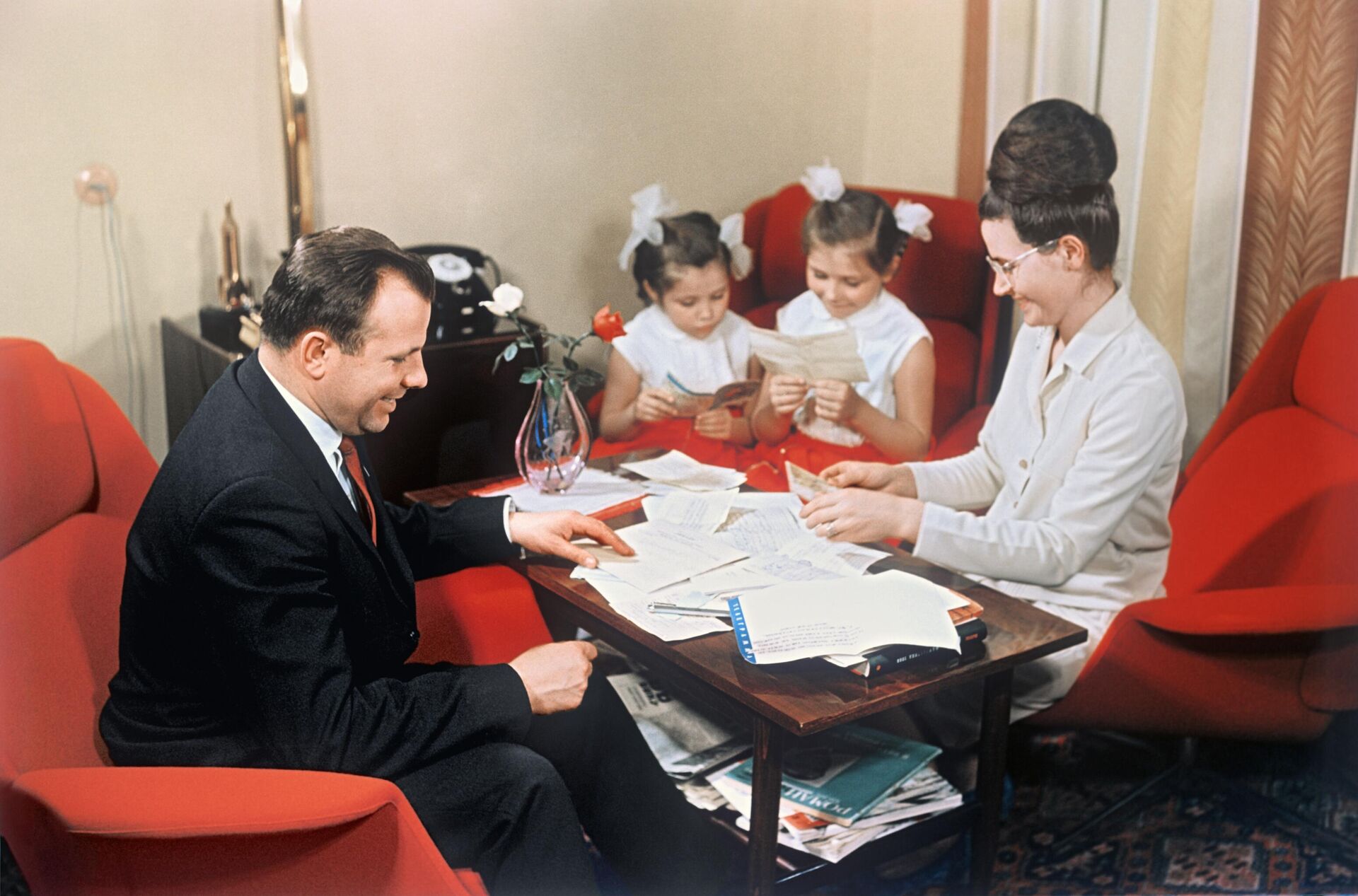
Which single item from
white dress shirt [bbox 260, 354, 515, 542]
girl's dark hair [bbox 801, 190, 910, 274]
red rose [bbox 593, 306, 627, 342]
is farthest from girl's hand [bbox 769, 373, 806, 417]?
white dress shirt [bbox 260, 354, 515, 542]

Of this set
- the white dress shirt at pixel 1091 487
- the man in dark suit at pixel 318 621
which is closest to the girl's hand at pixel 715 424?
the white dress shirt at pixel 1091 487

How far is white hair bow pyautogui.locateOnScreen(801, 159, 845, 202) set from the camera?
2.51 metres

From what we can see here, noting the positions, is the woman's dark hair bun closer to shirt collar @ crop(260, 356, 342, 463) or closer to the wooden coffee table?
the wooden coffee table

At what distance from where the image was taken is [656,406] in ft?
8.25

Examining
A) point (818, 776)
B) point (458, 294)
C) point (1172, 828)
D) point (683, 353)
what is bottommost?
point (1172, 828)

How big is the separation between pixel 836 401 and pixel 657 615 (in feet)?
2.96

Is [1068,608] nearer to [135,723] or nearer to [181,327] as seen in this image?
[135,723]

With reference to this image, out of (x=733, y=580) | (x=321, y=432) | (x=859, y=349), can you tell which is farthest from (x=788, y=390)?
(x=321, y=432)

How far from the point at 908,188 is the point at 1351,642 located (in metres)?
1.58

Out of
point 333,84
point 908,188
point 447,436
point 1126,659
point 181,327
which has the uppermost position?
point 333,84

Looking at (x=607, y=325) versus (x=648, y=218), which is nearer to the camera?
(x=607, y=325)

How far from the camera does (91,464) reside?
166cm

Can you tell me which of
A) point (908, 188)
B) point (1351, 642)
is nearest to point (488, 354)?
point (908, 188)

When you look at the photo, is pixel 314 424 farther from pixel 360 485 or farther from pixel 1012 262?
pixel 1012 262
